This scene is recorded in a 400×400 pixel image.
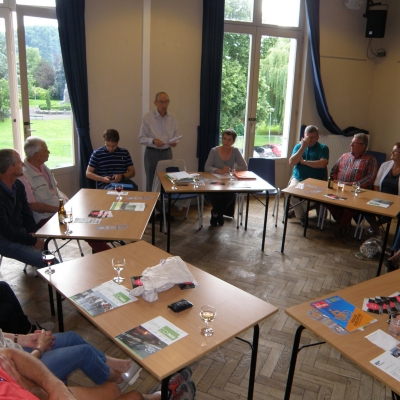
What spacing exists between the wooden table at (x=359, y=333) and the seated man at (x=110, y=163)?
318 centimetres

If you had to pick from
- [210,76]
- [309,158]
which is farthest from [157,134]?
[309,158]

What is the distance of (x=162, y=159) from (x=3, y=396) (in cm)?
424

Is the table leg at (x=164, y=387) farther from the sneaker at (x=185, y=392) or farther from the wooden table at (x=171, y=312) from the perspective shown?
the sneaker at (x=185, y=392)

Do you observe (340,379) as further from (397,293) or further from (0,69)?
(0,69)

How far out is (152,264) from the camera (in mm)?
2525

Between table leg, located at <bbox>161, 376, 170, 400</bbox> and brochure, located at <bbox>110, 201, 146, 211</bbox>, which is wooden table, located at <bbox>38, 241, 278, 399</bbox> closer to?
table leg, located at <bbox>161, 376, 170, 400</bbox>

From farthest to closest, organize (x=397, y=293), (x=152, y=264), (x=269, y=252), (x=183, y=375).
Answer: (x=269, y=252), (x=152, y=264), (x=397, y=293), (x=183, y=375)

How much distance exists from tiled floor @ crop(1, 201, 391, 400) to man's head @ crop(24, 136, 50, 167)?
1.10m

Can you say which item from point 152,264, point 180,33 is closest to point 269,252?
point 152,264

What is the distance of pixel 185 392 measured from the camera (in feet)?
6.88

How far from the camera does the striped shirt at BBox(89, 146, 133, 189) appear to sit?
16.0ft

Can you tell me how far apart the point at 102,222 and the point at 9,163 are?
0.83 m

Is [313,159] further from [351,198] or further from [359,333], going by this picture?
[359,333]

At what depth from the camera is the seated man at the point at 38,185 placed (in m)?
3.64
